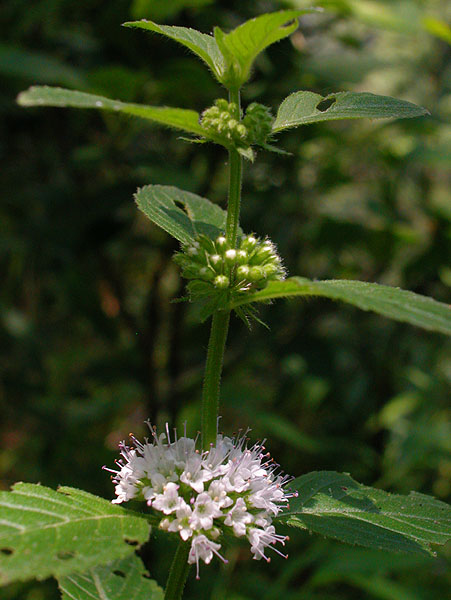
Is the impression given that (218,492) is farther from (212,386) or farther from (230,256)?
(230,256)

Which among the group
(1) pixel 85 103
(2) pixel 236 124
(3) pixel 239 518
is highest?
(2) pixel 236 124

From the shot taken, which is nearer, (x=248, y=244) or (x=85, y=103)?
(x=85, y=103)

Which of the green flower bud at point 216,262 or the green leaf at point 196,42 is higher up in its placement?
the green leaf at point 196,42

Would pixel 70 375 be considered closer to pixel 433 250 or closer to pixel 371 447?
pixel 371 447

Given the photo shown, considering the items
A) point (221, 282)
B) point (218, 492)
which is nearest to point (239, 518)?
point (218, 492)

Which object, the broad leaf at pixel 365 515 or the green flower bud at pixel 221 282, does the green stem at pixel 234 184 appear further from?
the broad leaf at pixel 365 515

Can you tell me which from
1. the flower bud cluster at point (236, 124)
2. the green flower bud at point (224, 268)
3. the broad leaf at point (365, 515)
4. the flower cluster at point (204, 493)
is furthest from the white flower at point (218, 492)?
the flower bud cluster at point (236, 124)
